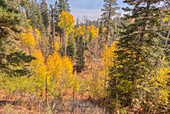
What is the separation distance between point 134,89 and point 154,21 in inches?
164

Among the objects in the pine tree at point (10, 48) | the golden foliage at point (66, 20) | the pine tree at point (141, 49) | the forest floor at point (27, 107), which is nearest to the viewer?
the forest floor at point (27, 107)

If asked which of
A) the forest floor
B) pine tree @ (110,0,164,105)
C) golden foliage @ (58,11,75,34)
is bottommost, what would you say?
the forest floor

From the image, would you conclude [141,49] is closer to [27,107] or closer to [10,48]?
[27,107]

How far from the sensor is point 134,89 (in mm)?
5906

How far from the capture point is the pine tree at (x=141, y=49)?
509 centimetres

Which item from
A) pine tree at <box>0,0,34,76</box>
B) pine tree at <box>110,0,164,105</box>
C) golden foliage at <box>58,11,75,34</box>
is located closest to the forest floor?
pine tree at <box>0,0,34,76</box>

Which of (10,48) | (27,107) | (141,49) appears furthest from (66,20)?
(27,107)

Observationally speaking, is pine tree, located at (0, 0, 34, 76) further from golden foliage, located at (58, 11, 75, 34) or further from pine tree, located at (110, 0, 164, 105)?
golden foliage, located at (58, 11, 75, 34)

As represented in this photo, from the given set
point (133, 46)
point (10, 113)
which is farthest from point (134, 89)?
point (10, 113)

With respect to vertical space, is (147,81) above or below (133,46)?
below

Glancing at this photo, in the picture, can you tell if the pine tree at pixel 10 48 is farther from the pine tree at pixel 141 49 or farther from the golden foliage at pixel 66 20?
the golden foliage at pixel 66 20

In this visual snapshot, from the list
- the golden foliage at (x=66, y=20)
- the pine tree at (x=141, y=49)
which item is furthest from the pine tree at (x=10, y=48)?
the golden foliage at (x=66, y=20)

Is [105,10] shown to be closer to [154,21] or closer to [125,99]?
[154,21]

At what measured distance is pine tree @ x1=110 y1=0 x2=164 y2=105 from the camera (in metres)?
5.09
